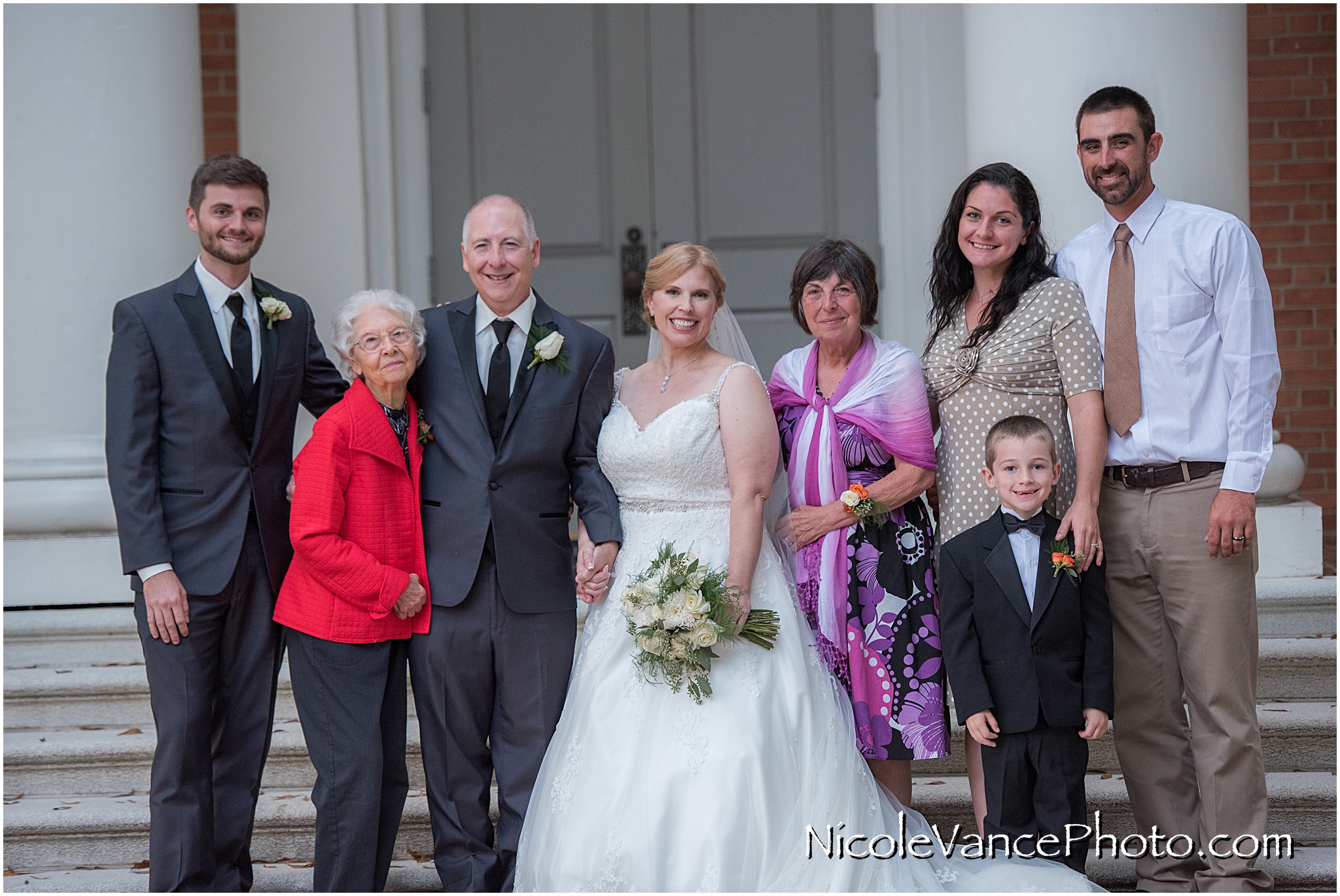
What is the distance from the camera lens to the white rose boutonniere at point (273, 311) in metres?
3.34

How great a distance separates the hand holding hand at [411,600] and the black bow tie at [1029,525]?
1675mm

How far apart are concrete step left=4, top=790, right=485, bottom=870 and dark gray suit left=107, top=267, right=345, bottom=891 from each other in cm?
37

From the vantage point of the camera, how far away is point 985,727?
302 centimetres

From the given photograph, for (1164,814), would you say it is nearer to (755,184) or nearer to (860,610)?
(860,610)

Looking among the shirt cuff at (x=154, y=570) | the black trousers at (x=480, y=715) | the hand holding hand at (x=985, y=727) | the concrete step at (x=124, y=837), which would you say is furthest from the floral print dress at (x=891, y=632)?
the shirt cuff at (x=154, y=570)

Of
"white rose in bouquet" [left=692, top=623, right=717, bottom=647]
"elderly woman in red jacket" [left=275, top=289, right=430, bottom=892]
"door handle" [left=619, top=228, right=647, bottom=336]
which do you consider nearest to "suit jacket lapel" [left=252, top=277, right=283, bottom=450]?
"elderly woman in red jacket" [left=275, top=289, right=430, bottom=892]

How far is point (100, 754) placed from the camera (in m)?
4.03

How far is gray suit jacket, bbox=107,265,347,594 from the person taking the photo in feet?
10.3

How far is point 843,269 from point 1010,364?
556 millimetres

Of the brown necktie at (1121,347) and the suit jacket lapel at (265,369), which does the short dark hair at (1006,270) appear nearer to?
the brown necktie at (1121,347)

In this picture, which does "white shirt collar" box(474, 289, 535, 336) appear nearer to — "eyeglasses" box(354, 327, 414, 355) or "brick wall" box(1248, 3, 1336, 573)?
"eyeglasses" box(354, 327, 414, 355)

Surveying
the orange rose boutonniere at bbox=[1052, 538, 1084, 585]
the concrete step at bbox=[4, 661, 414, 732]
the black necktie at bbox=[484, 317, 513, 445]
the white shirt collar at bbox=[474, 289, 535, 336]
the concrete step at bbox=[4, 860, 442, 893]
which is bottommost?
the concrete step at bbox=[4, 860, 442, 893]

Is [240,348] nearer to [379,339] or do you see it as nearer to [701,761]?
[379,339]
